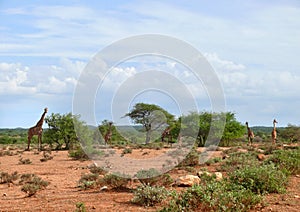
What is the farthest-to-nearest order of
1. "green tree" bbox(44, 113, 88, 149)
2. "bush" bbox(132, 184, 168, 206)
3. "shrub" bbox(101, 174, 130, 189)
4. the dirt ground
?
"green tree" bbox(44, 113, 88, 149), "shrub" bbox(101, 174, 130, 189), "bush" bbox(132, 184, 168, 206), the dirt ground

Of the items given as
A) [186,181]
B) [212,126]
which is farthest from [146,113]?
[186,181]

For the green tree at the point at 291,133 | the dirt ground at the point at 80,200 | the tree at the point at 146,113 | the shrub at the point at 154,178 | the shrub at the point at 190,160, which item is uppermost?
the tree at the point at 146,113

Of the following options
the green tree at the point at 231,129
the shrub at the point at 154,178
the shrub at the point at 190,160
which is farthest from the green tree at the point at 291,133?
the shrub at the point at 154,178

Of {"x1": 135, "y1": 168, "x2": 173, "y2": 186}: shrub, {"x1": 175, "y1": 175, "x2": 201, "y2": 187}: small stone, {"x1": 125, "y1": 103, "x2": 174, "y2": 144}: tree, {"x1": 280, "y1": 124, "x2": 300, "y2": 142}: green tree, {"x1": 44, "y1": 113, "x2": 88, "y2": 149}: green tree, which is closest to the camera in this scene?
{"x1": 135, "y1": 168, "x2": 173, "y2": 186}: shrub

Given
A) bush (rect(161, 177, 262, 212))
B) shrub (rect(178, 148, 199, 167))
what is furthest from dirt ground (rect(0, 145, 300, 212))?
shrub (rect(178, 148, 199, 167))

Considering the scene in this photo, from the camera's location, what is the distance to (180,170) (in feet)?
54.0

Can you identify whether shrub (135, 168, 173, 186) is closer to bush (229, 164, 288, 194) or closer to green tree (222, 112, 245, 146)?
bush (229, 164, 288, 194)

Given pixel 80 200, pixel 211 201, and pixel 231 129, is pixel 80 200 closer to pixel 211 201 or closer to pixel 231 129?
pixel 211 201

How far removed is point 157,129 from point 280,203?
90.1 feet

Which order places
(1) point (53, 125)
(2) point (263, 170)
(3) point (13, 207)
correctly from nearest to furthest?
(3) point (13, 207) < (2) point (263, 170) < (1) point (53, 125)

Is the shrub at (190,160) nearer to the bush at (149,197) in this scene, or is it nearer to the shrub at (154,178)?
the shrub at (154,178)

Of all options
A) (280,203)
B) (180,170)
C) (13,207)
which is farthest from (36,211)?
(180,170)

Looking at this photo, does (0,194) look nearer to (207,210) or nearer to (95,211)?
(95,211)

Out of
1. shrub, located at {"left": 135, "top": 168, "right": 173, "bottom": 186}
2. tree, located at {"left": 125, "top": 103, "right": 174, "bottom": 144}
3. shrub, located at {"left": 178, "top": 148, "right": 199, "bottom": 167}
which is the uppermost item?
tree, located at {"left": 125, "top": 103, "right": 174, "bottom": 144}
